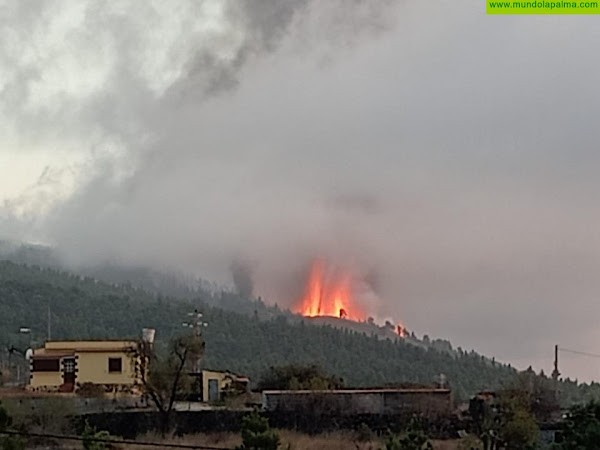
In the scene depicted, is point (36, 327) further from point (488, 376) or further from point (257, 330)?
point (488, 376)

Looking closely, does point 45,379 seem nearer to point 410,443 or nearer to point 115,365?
point 115,365

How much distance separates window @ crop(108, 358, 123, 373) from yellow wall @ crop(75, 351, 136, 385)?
0.15 meters

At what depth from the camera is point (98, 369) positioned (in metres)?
62.0

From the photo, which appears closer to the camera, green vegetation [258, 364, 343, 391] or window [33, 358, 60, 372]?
green vegetation [258, 364, 343, 391]

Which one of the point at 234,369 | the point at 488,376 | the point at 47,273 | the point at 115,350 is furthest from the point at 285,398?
the point at 47,273

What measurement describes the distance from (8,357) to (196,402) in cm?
3386

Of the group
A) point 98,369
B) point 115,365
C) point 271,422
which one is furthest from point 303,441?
point 98,369

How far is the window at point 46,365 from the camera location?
62.2m

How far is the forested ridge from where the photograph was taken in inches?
3853

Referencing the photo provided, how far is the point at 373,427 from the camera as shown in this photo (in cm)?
5106

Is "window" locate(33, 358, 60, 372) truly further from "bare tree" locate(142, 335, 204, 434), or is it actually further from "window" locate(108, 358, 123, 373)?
"bare tree" locate(142, 335, 204, 434)

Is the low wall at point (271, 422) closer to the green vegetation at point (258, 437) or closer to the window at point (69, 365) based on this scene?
the green vegetation at point (258, 437)

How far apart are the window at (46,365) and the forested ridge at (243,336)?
1038 inches

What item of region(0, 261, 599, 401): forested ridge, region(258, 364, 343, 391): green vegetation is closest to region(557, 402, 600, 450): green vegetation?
region(258, 364, 343, 391): green vegetation
